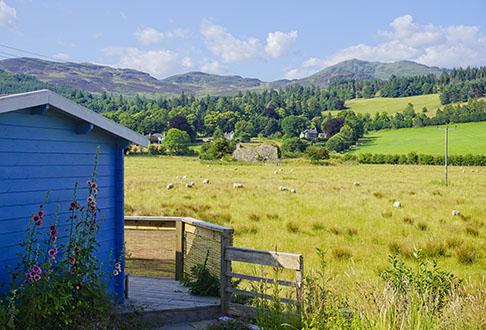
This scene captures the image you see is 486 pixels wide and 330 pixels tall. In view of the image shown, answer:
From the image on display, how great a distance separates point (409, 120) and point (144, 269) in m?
112

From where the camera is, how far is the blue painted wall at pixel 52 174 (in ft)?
20.7

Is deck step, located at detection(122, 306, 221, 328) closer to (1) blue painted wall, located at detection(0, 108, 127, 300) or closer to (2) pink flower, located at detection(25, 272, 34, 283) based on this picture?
(1) blue painted wall, located at detection(0, 108, 127, 300)

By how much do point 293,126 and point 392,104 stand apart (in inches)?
1837

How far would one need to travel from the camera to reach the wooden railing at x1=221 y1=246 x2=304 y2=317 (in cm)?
692

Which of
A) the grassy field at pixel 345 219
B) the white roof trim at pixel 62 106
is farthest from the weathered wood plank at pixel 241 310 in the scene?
the white roof trim at pixel 62 106

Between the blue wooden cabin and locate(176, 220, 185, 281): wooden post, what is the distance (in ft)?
4.79

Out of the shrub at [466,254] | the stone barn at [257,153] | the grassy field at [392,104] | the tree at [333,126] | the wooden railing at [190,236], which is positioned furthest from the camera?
the grassy field at [392,104]

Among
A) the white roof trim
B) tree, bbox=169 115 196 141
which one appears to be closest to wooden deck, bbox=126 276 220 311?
the white roof trim

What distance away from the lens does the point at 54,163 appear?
6.96 metres

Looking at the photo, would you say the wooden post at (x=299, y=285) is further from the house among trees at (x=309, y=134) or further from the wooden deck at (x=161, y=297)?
the house among trees at (x=309, y=134)

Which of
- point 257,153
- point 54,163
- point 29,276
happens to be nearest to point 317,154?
point 257,153

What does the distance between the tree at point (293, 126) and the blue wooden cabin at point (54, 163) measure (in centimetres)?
11665

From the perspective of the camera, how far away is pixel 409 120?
4532 inches

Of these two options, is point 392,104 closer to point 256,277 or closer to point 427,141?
point 427,141
